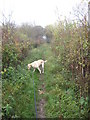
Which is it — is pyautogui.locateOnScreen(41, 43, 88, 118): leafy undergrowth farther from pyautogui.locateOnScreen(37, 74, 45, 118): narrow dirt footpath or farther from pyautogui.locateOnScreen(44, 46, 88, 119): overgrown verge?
pyautogui.locateOnScreen(37, 74, 45, 118): narrow dirt footpath

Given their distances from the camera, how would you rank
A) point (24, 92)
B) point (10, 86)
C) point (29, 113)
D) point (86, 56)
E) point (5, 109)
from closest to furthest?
point (5, 109)
point (29, 113)
point (86, 56)
point (10, 86)
point (24, 92)

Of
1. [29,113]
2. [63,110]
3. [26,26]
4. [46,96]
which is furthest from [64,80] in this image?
[26,26]

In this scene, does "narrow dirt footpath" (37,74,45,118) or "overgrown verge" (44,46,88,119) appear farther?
"narrow dirt footpath" (37,74,45,118)

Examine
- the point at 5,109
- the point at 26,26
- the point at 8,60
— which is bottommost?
the point at 5,109

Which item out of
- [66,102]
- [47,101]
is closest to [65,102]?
[66,102]

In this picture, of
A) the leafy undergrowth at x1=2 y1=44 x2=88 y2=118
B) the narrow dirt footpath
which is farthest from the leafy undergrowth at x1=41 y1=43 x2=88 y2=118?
the narrow dirt footpath

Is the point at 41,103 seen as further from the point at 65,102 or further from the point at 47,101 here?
the point at 65,102

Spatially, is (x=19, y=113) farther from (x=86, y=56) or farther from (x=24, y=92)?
(x=86, y=56)

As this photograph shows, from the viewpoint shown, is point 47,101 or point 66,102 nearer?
point 66,102

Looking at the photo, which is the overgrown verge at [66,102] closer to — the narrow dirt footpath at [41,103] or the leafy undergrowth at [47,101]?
the leafy undergrowth at [47,101]

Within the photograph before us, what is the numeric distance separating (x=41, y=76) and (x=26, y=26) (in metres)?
7.16

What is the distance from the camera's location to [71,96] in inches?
172

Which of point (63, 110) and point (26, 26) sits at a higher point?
point (26, 26)

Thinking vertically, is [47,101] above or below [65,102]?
below
